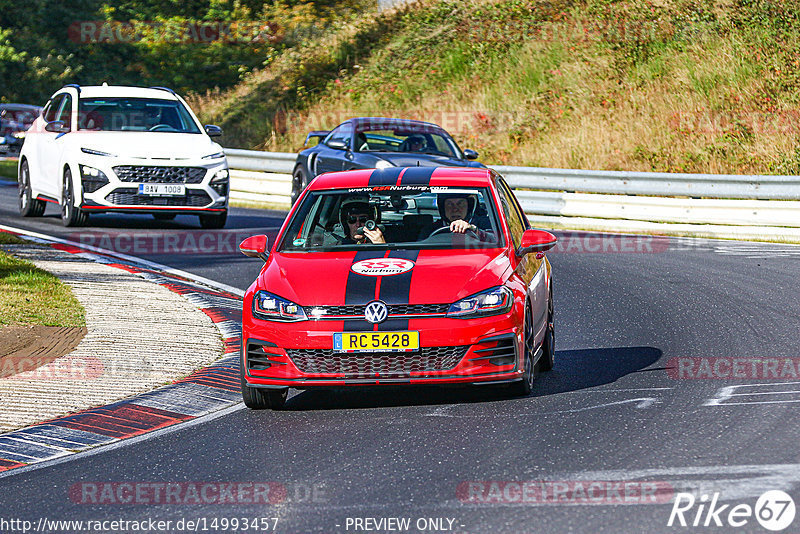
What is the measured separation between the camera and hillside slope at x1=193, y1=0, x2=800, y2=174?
1050 inches

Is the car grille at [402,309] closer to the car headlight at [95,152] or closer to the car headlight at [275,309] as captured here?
the car headlight at [275,309]

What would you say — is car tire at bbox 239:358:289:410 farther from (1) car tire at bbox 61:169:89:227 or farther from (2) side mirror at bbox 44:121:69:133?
(2) side mirror at bbox 44:121:69:133

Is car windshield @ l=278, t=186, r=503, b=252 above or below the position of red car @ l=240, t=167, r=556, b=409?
above

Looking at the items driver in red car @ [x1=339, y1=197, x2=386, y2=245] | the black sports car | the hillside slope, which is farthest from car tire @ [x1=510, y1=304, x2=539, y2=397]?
the hillside slope

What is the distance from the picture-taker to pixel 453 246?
28.5ft

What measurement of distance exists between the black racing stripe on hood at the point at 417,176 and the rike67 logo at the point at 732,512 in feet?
13.2

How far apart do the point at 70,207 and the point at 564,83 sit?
53.9 feet

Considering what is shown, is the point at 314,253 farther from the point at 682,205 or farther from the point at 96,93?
the point at 682,205

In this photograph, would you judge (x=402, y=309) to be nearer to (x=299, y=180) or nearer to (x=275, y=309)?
(x=275, y=309)

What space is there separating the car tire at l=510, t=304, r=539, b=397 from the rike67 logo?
2508 mm

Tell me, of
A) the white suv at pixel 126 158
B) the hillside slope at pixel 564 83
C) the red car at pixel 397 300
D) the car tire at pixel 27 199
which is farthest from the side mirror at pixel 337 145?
the red car at pixel 397 300

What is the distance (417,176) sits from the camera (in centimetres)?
937

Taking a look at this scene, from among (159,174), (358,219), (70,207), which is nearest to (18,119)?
(70,207)

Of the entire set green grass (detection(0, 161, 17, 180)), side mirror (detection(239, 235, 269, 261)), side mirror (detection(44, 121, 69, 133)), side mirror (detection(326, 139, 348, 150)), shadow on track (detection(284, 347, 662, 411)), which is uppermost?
side mirror (detection(44, 121, 69, 133))
